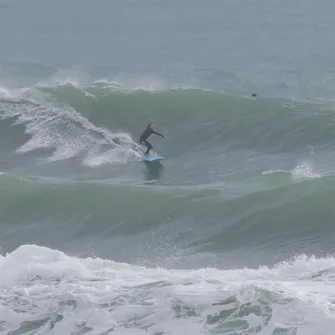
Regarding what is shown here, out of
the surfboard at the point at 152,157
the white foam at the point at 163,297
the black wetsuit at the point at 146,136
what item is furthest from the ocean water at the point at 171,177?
the black wetsuit at the point at 146,136

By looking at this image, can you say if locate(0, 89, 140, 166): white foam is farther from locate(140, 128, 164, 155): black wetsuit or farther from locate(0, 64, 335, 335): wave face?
locate(140, 128, 164, 155): black wetsuit

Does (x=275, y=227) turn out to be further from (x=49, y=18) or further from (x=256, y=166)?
(x=49, y=18)

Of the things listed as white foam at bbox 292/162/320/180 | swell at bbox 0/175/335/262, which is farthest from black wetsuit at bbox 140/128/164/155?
white foam at bbox 292/162/320/180

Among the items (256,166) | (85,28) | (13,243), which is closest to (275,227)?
(256,166)

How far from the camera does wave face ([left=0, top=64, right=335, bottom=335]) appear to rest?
1648cm

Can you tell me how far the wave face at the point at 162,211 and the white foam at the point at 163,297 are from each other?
0.03m

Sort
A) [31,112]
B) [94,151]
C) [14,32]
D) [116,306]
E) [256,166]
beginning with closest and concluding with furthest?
[116,306] < [256,166] < [94,151] < [31,112] < [14,32]

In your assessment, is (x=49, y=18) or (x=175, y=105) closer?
(x=175, y=105)

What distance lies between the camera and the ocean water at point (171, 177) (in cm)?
1669

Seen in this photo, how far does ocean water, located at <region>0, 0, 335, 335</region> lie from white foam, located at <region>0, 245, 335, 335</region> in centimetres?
4

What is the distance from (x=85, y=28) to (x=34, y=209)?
25.8 m

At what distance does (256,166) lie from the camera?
26938 millimetres

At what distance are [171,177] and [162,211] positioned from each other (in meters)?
3.45

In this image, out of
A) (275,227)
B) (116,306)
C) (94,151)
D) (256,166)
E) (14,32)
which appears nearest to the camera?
(116,306)
